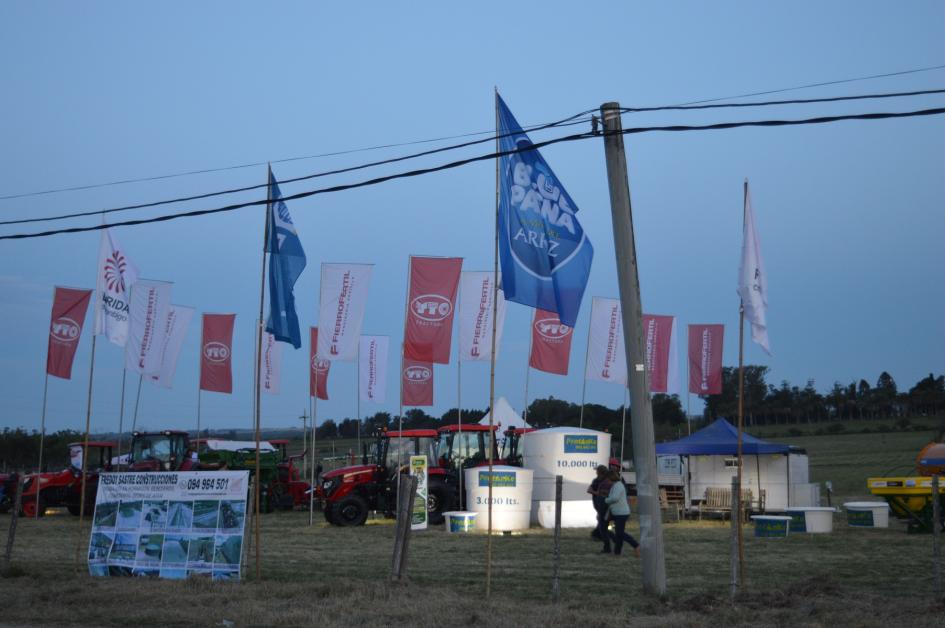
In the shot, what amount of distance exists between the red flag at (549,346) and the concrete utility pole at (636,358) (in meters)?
15.3

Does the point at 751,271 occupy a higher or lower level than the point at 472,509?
higher

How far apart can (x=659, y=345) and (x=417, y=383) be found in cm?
765

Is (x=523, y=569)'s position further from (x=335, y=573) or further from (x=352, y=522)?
(x=352, y=522)

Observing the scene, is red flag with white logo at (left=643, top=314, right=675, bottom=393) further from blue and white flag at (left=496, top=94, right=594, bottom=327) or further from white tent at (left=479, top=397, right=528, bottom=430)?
blue and white flag at (left=496, top=94, right=594, bottom=327)

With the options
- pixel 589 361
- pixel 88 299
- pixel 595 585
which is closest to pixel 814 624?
pixel 595 585

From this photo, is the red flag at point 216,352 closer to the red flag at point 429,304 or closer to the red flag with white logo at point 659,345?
the red flag at point 429,304

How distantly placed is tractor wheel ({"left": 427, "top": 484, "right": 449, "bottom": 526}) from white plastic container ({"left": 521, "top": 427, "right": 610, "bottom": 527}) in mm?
2300

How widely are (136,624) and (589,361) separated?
19.4m

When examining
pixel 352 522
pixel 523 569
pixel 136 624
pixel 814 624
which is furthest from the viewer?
pixel 352 522

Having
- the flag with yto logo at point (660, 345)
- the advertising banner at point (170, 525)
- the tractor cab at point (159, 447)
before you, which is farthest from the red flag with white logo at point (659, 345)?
the advertising banner at point (170, 525)

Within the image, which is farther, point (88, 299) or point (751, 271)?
point (88, 299)

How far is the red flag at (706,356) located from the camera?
97.1ft

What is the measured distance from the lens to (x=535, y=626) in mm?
9484

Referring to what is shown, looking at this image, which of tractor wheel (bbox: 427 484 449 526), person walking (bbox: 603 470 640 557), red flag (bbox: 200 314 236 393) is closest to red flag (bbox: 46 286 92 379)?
red flag (bbox: 200 314 236 393)
